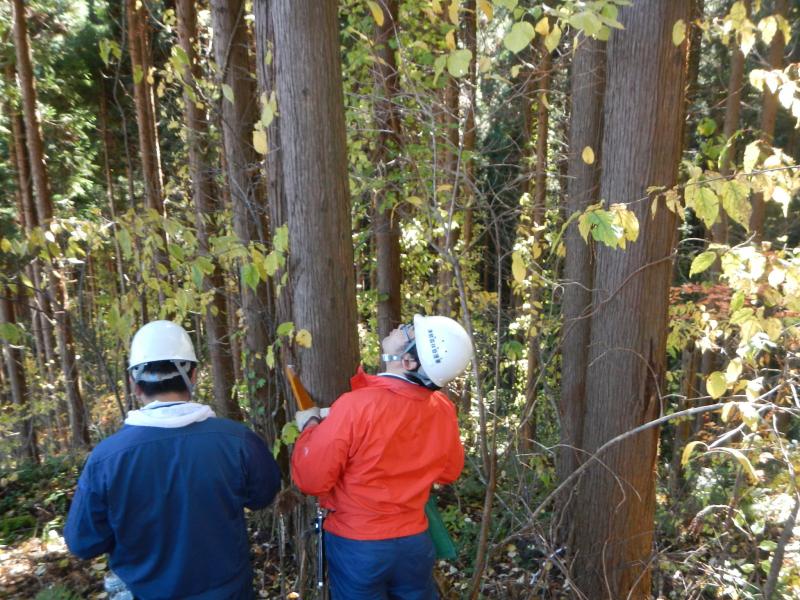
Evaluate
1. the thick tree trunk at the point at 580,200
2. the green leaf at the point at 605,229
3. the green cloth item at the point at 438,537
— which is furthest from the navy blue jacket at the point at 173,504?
the thick tree trunk at the point at 580,200

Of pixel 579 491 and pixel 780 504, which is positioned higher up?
pixel 579 491

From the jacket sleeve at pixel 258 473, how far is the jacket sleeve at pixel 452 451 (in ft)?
2.47

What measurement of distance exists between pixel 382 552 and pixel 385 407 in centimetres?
65

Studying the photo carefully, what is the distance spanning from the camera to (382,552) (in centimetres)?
238

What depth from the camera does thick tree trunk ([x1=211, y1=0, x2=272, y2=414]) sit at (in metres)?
3.94

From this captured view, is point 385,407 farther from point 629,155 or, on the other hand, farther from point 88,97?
point 88,97

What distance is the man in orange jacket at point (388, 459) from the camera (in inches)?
→ 89.1

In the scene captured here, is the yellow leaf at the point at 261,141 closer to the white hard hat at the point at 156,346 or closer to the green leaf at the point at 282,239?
the green leaf at the point at 282,239

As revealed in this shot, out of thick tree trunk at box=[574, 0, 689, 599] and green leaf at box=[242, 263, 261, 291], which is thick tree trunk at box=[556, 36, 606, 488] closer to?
thick tree trunk at box=[574, 0, 689, 599]

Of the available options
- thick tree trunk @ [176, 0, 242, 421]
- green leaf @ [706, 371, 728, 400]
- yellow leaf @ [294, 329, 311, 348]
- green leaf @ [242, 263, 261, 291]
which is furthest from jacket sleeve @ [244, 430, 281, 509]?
thick tree trunk @ [176, 0, 242, 421]

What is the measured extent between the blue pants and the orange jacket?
0.05m

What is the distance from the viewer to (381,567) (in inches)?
93.9

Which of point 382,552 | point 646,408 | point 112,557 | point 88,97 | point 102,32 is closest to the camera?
point 112,557

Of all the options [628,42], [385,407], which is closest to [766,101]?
[628,42]
